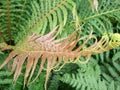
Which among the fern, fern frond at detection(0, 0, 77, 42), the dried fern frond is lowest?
the fern

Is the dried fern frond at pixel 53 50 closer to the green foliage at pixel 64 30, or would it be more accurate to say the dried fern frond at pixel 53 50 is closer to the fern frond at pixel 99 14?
the green foliage at pixel 64 30

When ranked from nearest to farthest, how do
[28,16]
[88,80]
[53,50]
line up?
[53,50] → [88,80] → [28,16]

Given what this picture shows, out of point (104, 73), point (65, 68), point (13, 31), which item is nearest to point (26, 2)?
point (13, 31)

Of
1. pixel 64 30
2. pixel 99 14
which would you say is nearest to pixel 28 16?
pixel 64 30

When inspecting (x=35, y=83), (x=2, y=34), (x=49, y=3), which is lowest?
(x=35, y=83)

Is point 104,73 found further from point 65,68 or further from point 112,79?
point 65,68

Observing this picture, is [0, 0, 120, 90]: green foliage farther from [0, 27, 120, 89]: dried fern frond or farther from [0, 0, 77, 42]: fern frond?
[0, 27, 120, 89]: dried fern frond

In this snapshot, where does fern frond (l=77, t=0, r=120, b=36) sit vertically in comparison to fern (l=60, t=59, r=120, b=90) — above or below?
above

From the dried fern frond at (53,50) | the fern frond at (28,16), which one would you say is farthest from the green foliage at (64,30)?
the dried fern frond at (53,50)

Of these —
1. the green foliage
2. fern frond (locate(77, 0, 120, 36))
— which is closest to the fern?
the green foliage

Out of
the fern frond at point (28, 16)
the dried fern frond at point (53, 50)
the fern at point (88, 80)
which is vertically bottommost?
the fern at point (88, 80)

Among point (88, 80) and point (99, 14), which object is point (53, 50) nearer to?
point (88, 80)
